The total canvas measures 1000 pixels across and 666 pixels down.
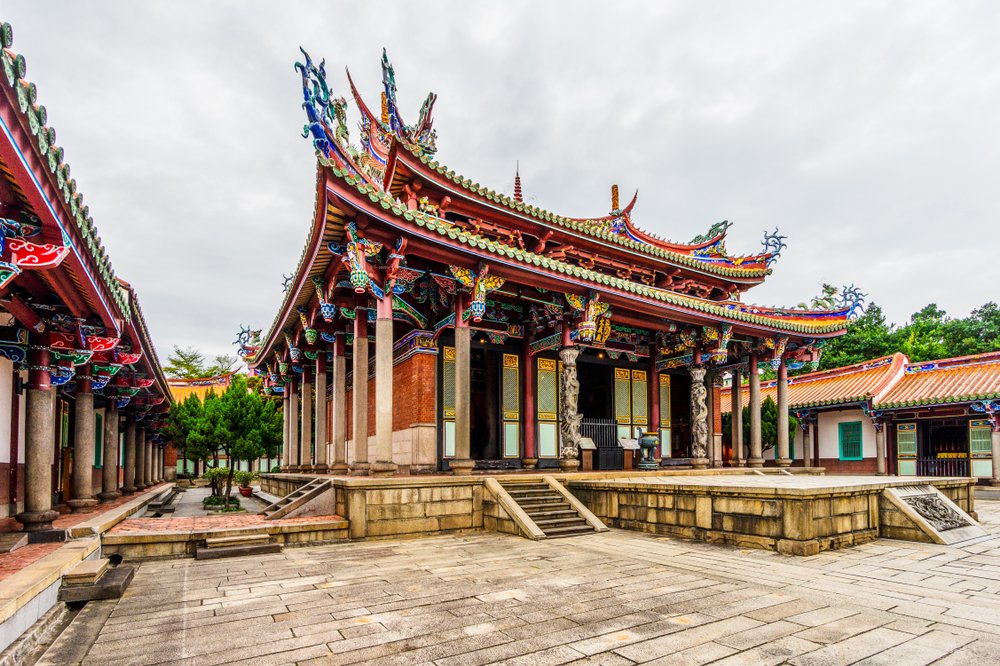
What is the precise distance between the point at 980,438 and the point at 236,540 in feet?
74.7

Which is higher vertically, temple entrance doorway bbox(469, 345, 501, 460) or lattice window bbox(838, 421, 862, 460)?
temple entrance doorway bbox(469, 345, 501, 460)

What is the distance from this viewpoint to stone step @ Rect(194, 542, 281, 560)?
28.1 feet

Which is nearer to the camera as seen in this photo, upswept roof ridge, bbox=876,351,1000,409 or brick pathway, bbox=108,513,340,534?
brick pathway, bbox=108,513,340,534

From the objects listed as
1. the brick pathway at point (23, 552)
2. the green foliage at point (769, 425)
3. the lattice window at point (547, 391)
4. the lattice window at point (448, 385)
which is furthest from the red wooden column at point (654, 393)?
the brick pathway at point (23, 552)

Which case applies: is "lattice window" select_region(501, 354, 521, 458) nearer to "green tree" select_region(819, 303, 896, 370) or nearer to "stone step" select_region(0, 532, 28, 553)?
"stone step" select_region(0, 532, 28, 553)

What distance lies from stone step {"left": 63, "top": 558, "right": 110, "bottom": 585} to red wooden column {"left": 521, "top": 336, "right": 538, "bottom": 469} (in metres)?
9.89

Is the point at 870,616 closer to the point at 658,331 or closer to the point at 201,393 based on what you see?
the point at 658,331

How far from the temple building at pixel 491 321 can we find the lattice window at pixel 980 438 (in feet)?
23.2

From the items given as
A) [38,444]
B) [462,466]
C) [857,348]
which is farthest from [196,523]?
[857,348]

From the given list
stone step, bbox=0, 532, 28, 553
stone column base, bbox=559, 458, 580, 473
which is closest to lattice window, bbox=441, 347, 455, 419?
stone column base, bbox=559, 458, 580, 473

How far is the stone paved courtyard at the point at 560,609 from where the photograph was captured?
14.6 feet

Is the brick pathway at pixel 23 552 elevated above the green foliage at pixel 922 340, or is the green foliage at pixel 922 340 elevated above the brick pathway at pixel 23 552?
the green foliage at pixel 922 340

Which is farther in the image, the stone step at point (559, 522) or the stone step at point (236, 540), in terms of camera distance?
the stone step at point (559, 522)

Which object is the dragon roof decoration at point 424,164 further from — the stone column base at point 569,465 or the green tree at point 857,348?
the green tree at point 857,348
